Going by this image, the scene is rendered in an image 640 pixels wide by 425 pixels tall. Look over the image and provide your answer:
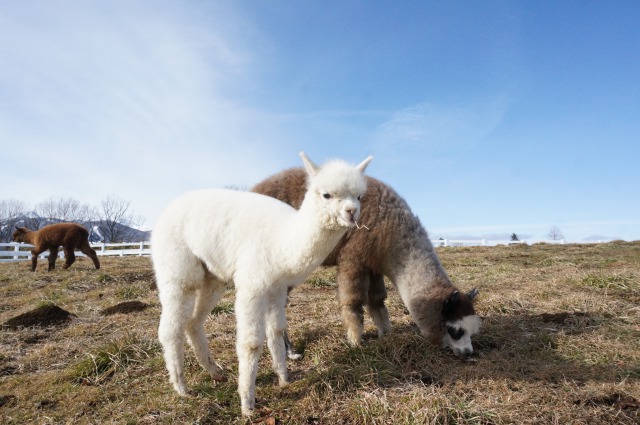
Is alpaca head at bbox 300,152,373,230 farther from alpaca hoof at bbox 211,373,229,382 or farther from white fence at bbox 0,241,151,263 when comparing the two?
white fence at bbox 0,241,151,263

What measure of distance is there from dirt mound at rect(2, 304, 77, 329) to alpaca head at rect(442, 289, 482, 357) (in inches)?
304

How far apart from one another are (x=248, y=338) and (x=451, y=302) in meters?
3.07

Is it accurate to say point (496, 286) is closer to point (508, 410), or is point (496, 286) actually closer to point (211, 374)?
point (508, 410)

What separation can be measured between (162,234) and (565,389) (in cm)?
469

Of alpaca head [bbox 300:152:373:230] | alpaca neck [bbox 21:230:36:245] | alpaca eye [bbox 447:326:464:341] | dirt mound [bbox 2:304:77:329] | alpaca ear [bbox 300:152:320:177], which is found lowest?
dirt mound [bbox 2:304:77:329]

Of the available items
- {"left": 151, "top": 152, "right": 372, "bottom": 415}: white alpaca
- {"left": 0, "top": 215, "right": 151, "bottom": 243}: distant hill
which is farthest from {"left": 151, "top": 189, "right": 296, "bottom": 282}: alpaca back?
{"left": 0, "top": 215, "right": 151, "bottom": 243}: distant hill

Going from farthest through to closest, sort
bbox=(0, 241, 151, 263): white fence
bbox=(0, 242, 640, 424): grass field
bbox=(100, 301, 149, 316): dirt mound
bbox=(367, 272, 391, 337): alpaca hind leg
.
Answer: bbox=(0, 241, 151, 263): white fence
bbox=(100, 301, 149, 316): dirt mound
bbox=(367, 272, 391, 337): alpaca hind leg
bbox=(0, 242, 640, 424): grass field

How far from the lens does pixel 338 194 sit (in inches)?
151

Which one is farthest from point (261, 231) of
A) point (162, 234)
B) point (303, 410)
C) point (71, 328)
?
point (71, 328)

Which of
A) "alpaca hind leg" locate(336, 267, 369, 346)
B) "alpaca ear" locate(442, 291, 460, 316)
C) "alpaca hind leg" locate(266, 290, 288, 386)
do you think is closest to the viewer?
"alpaca hind leg" locate(266, 290, 288, 386)

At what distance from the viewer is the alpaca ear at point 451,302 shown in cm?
584

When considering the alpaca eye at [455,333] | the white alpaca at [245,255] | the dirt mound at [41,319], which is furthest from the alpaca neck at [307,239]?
the dirt mound at [41,319]

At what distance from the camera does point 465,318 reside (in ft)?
19.0

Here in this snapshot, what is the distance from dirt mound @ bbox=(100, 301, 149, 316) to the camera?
945 cm
